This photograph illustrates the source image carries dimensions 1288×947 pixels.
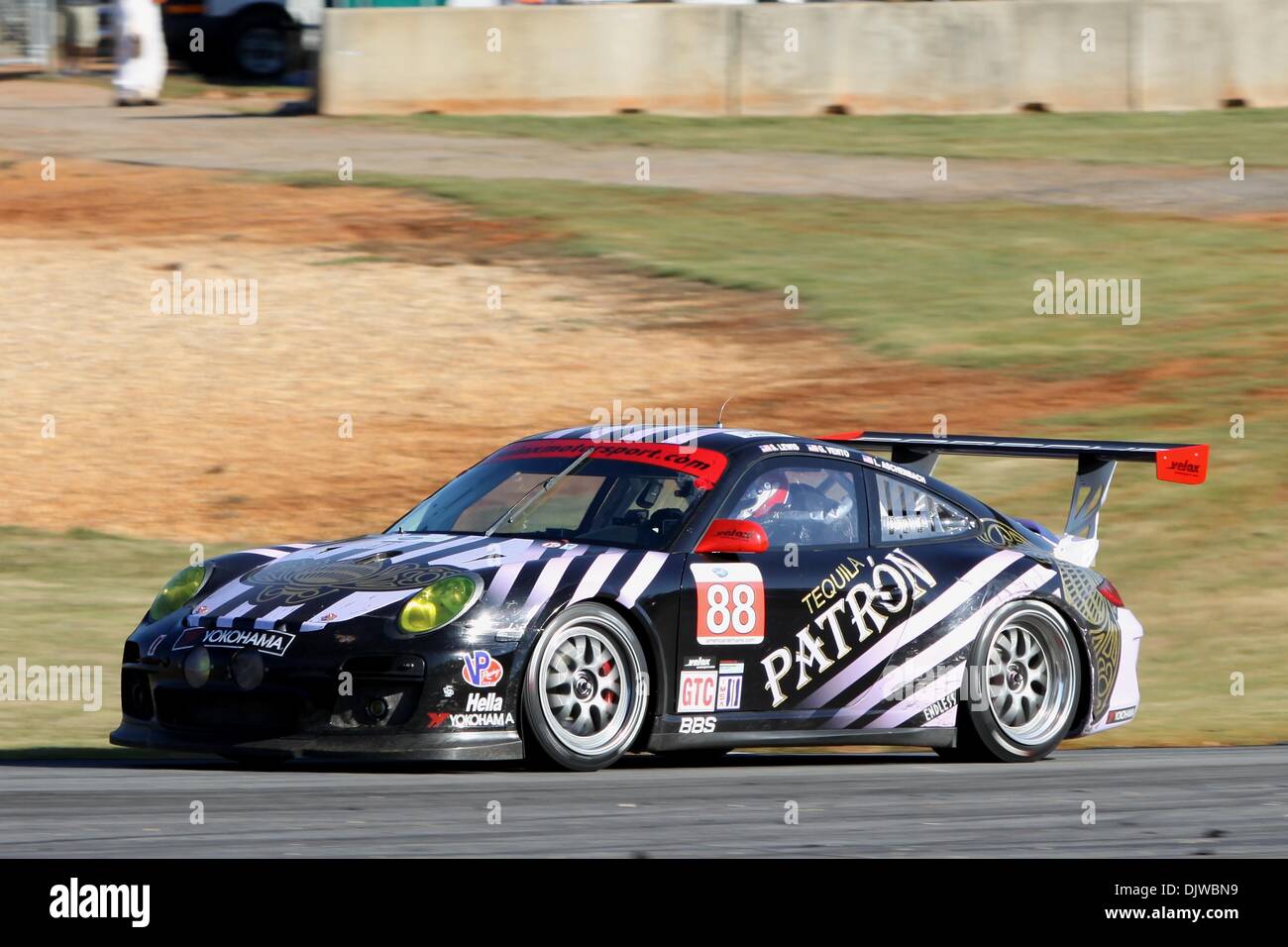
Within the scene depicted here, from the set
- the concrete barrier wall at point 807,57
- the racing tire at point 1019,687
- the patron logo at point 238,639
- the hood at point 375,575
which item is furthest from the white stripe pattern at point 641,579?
the concrete barrier wall at point 807,57

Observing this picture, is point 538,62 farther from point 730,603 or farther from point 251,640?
point 251,640

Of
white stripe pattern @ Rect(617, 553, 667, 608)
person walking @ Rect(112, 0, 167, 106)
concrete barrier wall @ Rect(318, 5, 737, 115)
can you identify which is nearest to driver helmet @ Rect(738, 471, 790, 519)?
white stripe pattern @ Rect(617, 553, 667, 608)

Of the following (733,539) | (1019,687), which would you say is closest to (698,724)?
(733,539)

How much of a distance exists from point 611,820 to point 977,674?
2713 mm

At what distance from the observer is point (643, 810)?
737cm

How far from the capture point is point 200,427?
17.7 m

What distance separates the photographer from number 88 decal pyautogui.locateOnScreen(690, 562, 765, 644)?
868cm

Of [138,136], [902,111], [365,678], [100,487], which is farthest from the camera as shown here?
[902,111]

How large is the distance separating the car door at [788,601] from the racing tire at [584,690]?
23 cm

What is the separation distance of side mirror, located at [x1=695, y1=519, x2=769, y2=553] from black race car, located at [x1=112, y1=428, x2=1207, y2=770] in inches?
0.4
